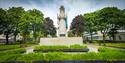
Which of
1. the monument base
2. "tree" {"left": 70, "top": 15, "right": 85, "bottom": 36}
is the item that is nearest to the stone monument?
the monument base

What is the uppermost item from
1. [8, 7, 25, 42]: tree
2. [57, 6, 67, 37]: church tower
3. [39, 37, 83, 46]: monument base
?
[8, 7, 25, 42]: tree

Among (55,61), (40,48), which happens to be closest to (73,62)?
(55,61)

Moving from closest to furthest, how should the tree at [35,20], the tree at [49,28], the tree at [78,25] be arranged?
the tree at [35,20] → the tree at [78,25] → the tree at [49,28]

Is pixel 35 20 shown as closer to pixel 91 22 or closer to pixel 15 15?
pixel 15 15

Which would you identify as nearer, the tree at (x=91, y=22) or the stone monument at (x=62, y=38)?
the stone monument at (x=62, y=38)

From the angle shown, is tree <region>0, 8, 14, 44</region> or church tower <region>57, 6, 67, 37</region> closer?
church tower <region>57, 6, 67, 37</region>

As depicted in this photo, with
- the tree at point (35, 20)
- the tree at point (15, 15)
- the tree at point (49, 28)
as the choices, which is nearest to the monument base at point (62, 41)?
the tree at point (35, 20)

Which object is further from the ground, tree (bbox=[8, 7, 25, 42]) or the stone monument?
tree (bbox=[8, 7, 25, 42])

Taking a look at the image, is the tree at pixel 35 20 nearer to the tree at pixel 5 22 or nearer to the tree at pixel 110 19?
the tree at pixel 5 22

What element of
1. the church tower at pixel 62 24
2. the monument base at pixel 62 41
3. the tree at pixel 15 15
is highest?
the tree at pixel 15 15

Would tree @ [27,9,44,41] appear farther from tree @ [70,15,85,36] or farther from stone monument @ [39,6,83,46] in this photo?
stone monument @ [39,6,83,46]

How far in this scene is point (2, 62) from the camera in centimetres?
662

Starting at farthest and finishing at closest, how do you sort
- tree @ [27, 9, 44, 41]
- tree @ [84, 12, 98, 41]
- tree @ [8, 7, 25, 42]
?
tree @ [84, 12, 98, 41]
tree @ [27, 9, 44, 41]
tree @ [8, 7, 25, 42]

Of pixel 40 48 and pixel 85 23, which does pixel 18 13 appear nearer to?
pixel 85 23
